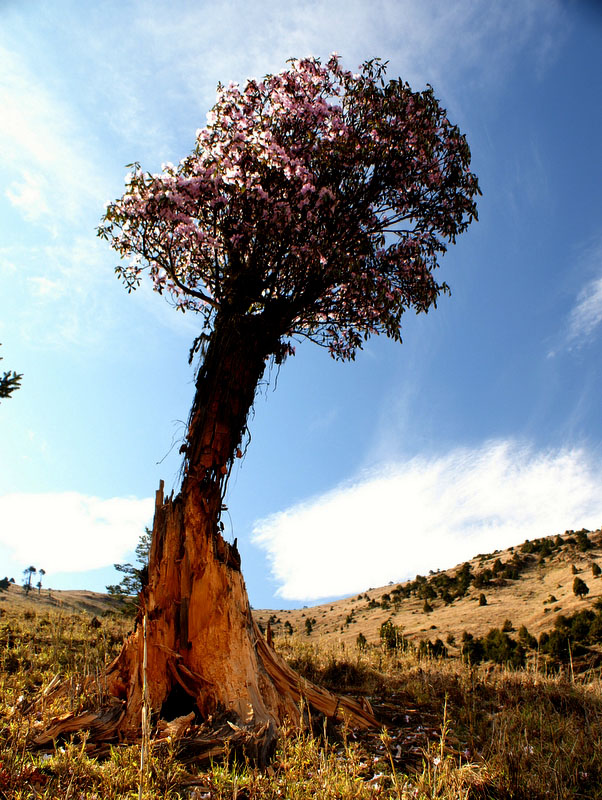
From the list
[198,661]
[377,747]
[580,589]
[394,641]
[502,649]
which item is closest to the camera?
[377,747]

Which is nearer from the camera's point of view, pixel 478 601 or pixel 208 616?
pixel 208 616

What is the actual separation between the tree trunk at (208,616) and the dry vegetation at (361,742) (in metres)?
0.44

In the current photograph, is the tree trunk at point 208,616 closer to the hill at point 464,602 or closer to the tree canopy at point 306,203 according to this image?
the tree canopy at point 306,203

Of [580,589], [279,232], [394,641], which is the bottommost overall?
[394,641]

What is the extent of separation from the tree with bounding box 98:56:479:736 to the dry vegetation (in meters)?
1.14

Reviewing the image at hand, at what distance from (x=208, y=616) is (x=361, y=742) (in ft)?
7.12

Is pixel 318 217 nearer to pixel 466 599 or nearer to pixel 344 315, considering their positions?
pixel 344 315

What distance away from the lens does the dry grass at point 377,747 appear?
3393 mm

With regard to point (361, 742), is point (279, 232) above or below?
above

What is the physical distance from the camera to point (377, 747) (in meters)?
5.27

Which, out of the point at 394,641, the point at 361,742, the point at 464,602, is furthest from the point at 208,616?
the point at 464,602

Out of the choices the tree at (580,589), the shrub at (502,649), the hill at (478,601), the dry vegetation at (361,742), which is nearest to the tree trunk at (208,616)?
the dry vegetation at (361,742)

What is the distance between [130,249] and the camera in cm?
941

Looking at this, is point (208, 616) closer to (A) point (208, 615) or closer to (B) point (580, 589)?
(A) point (208, 615)
